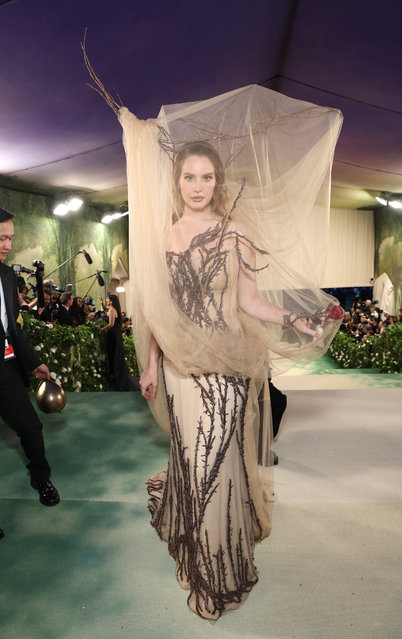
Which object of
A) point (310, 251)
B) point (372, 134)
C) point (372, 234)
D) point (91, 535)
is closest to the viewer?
point (310, 251)

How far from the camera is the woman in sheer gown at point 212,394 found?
187cm

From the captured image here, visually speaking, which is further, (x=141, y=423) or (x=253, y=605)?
(x=141, y=423)

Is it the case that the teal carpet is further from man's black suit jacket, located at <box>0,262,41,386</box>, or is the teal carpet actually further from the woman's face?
the woman's face

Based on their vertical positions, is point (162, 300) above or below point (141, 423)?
above

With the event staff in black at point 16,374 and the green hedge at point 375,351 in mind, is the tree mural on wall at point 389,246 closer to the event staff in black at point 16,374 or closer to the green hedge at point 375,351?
the green hedge at point 375,351

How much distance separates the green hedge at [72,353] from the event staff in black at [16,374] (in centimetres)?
282

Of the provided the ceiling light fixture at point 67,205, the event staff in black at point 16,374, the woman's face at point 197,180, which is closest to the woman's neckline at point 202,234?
the woman's face at point 197,180

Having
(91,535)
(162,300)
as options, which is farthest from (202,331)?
(91,535)

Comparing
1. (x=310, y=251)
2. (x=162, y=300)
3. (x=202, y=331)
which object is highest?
(x=310, y=251)

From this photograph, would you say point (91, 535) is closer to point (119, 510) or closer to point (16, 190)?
point (119, 510)

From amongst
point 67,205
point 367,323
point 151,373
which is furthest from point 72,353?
point 367,323

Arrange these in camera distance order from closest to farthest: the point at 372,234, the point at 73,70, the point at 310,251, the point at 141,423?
1. the point at 310,251
2. the point at 141,423
3. the point at 73,70
4. the point at 372,234

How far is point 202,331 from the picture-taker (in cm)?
185

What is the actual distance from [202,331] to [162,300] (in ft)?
0.67
